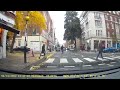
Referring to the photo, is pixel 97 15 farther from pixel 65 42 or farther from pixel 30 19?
pixel 30 19

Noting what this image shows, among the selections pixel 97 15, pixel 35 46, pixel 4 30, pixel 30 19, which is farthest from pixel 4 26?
pixel 97 15

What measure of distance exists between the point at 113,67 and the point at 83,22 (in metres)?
0.65

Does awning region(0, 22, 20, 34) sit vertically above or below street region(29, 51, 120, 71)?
above

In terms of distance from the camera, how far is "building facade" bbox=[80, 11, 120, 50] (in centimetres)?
190

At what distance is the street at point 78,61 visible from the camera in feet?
6.16

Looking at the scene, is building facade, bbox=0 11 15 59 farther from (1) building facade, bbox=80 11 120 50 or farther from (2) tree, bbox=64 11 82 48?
(1) building facade, bbox=80 11 120 50

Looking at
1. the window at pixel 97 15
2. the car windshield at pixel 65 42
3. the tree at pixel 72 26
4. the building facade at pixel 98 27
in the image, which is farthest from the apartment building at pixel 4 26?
the window at pixel 97 15

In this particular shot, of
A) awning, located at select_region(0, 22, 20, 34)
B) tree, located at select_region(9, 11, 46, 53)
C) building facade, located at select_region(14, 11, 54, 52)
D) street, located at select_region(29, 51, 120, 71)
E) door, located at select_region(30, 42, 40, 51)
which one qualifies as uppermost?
tree, located at select_region(9, 11, 46, 53)

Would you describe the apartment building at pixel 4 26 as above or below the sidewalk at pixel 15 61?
above

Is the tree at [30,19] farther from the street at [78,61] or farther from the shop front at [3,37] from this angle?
the street at [78,61]

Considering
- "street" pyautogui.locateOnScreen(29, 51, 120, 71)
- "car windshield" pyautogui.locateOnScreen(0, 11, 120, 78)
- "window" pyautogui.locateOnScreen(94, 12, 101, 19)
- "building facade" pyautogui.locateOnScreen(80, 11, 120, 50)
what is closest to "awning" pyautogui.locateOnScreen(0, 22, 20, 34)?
"car windshield" pyautogui.locateOnScreen(0, 11, 120, 78)

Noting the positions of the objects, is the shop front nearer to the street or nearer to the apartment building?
the apartment building

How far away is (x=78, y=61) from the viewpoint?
1.92 meters
